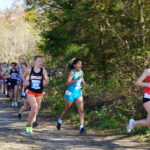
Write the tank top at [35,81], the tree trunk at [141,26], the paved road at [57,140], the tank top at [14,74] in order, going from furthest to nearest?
the tank top at [14,74], the tree trunk at [141,26], the tank top at [35,81], the paved road at [57,140]

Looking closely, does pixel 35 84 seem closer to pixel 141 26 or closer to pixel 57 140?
pixel 57 140

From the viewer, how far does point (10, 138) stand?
7.98 meters

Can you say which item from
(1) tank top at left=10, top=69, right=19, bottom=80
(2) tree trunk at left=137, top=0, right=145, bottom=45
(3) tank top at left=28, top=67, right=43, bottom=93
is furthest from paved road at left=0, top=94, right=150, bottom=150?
(1) tank top at left=10, top=69, right=19, bottom=80

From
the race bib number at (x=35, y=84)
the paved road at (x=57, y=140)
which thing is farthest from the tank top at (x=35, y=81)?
the paved road at (x=57, y=140)

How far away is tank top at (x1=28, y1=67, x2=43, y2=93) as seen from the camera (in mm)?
8523

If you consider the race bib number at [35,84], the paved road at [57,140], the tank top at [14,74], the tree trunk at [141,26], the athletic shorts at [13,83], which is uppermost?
the tree trunk at [141,26]

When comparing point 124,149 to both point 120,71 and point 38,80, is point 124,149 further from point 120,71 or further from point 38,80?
point 120,71

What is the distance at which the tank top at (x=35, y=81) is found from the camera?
8.52m

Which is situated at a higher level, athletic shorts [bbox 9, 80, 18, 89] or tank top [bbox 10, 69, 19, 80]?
tank top [bbox 10, 69, 19, 80]

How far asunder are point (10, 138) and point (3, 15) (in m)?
54.2

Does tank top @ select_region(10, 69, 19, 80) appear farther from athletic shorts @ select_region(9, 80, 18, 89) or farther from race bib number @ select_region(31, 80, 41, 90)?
race bib number @ select_region(31, 80, 41, 90)

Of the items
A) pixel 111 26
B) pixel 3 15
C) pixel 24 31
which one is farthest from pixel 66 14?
pixel 3 15

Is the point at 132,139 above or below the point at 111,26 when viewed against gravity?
below

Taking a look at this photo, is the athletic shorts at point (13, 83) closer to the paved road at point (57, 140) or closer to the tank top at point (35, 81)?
the paved road at point (57, 140)
